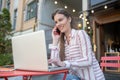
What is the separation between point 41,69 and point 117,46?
23.4 feet

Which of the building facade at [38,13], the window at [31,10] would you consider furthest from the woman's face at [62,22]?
the window at [31,10]

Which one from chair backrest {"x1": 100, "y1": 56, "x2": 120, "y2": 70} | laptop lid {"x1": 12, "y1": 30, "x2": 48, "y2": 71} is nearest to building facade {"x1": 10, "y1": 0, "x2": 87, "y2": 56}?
chair backrest {"x1": 100, "y1": 56, "x2": 120, "y2": 70}

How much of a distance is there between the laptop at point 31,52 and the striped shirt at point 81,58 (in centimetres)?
19

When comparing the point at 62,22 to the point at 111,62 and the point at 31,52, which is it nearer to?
the point at 31,52

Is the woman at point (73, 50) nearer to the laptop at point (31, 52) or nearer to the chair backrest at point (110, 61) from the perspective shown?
the laptop at point (31, 52)

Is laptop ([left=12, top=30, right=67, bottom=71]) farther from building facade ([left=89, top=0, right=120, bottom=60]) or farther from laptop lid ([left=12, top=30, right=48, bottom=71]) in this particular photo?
building facade ([left=89, top=0, right=120, bottom=60])

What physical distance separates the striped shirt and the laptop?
0.19 m

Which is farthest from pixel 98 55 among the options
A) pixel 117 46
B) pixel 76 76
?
pixel 76 76

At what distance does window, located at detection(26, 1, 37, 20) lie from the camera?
44.4 ft

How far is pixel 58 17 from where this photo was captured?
2.00 meters

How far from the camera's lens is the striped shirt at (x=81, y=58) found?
181 cm

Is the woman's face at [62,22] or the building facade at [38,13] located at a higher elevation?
the building facade at [38,13]

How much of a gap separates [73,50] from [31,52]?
0.42 m

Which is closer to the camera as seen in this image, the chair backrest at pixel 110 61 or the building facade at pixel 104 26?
the chair backrest at pixel 110 61
